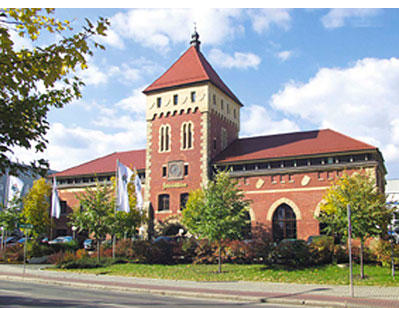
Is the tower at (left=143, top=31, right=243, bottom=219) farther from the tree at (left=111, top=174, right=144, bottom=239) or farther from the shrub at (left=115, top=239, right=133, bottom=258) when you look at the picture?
the shrub at (left=115, top=239, right=133, bottom=258)

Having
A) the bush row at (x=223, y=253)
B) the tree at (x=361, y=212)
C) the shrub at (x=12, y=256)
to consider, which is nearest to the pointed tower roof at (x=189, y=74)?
the bush row at (x=223, y=253)

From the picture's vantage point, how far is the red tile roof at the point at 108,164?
46.0m

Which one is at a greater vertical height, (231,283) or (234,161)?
(234,161)

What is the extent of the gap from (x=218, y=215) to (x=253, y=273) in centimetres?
405

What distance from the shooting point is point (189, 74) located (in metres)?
42.4

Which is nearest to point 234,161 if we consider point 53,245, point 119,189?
point 119,189

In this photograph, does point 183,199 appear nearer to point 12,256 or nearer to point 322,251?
point 12,256

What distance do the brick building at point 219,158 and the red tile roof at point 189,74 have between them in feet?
0.40

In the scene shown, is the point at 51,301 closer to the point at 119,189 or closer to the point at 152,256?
the point at 152,256

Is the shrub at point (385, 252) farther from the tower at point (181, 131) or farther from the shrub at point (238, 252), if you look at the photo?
the tower at point (181, 131)

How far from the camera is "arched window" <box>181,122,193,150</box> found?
4038cm

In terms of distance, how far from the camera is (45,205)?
43.2m

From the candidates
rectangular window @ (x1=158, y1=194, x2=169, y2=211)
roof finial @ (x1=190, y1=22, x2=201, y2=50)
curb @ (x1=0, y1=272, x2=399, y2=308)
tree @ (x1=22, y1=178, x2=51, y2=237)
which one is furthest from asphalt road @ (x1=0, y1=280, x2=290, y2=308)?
roof finial @ (x1=190, y1=22, x2=201, y2=50)
